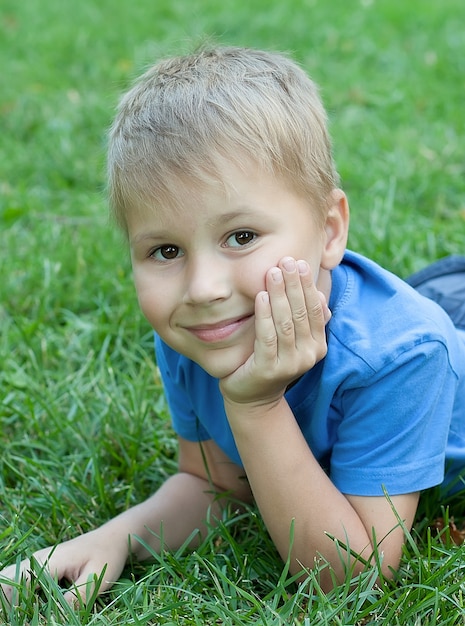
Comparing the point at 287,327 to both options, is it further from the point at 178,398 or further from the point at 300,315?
the point at 178,398

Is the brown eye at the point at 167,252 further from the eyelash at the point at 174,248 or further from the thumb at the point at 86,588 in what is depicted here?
the thumb at the point at 86,588

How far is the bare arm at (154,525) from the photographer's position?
1.94m

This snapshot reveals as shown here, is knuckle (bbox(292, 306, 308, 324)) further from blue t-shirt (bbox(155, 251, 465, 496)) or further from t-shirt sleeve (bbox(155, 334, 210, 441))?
t-shirt sleeve (bbox(155, 334, 210, 441))

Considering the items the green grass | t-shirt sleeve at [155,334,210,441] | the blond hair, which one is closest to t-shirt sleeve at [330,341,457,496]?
the green grass

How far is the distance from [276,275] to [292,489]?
1.41ft

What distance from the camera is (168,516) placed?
2139 mm

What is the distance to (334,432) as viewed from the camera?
1918 millimetres

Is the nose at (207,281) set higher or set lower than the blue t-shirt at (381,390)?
higher

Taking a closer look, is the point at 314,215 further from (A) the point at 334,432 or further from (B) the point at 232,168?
(A) the point at 334,432

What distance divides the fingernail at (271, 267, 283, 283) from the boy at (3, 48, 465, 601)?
11 millimetres

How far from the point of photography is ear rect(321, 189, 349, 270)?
1836mm

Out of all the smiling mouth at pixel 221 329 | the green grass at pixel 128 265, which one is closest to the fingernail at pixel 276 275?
the smiling mouth at pixel 221 329

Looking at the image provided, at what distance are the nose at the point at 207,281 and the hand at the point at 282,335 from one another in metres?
0.07

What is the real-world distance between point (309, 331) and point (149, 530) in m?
0.58
